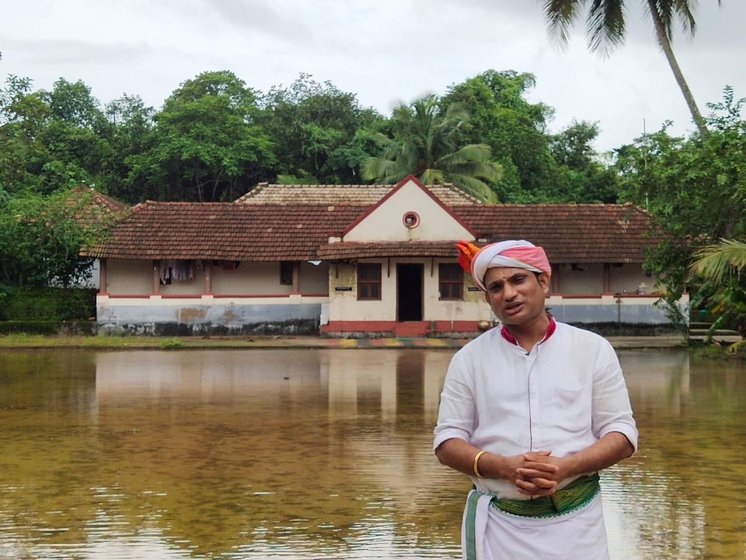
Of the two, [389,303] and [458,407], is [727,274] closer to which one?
[389,303]

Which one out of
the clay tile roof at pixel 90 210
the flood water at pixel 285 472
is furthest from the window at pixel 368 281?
the flood water at pixel 285 472

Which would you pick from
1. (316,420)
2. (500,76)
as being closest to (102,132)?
(500,76)

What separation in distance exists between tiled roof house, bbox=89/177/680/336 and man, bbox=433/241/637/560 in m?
23.9

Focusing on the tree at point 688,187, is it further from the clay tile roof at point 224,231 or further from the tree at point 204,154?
the tree at point 204,154

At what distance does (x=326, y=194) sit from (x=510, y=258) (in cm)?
3128

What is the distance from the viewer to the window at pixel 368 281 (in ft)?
94.4

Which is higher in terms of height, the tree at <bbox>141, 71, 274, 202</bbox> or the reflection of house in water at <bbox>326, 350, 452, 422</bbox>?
the tree at <bbox>141, 71, 274, 202</bbox>

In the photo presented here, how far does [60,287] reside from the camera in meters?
30.1

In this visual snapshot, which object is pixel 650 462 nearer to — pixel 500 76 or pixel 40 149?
pixel 40 149

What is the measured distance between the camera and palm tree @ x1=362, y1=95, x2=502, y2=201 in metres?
38.7

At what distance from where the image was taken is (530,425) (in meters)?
3.55

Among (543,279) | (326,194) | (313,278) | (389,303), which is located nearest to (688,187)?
(389,303)

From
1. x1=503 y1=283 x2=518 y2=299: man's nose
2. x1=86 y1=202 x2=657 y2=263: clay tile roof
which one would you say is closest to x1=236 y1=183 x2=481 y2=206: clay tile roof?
x1=86 y1=202 x2=657 y2=263: clay tile roof

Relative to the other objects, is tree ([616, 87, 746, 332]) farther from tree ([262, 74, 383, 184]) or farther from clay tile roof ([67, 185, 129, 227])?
tree ([262, 74, 383, 184])
